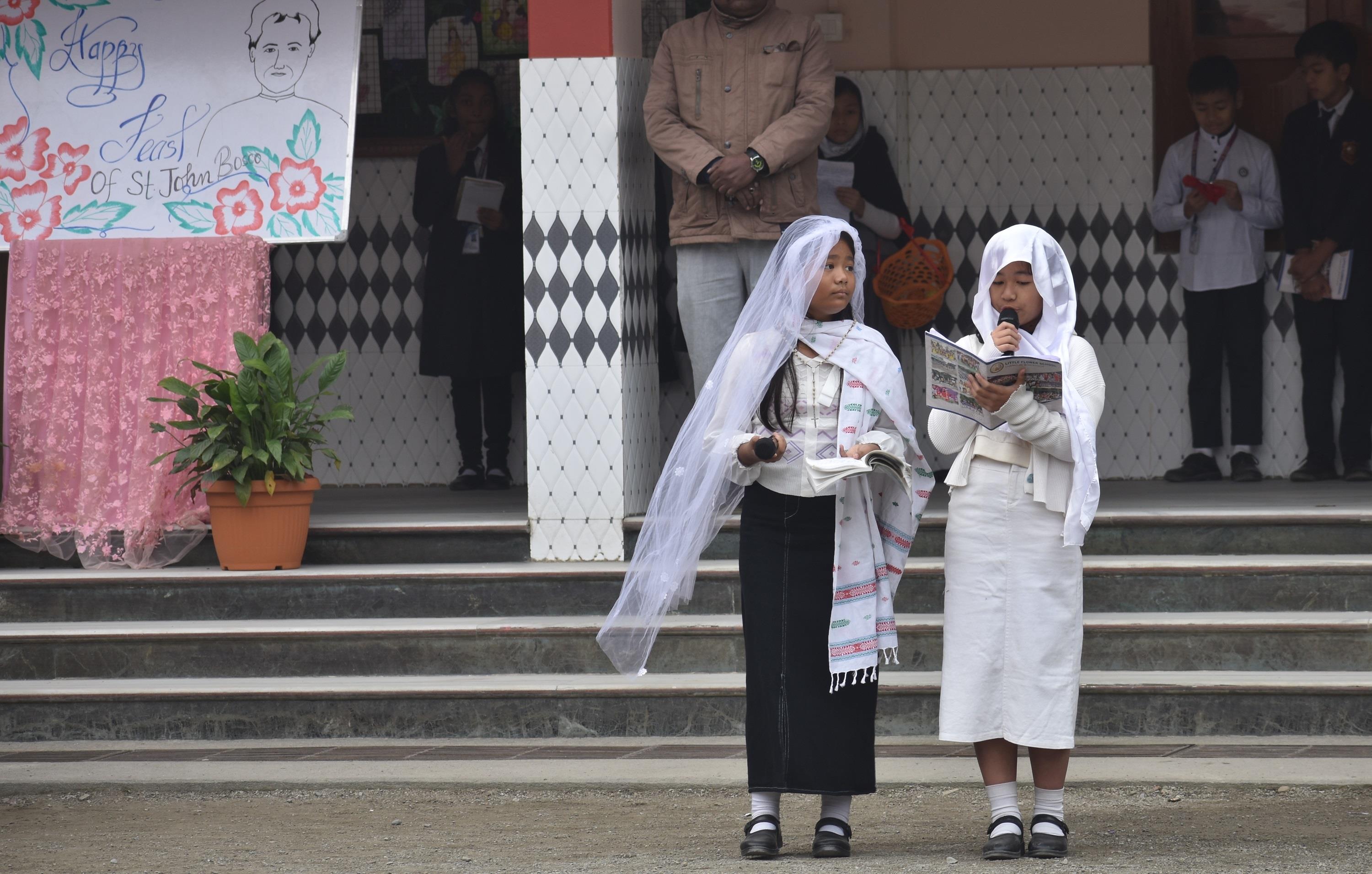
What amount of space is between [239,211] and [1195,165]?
456 centimetres

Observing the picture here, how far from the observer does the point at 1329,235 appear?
847 centimetres

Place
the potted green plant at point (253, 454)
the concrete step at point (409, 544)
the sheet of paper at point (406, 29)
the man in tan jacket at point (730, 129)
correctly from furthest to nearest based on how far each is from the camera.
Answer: the sheet of paper at point (406, 29), the concrete step at point (409, 544), the potted green plant at point (253, 454), the man in tan jacket at point (730, 129)

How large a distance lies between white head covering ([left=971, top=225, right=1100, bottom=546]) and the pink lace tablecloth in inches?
148

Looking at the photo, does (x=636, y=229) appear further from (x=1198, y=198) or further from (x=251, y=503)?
(x=1198, y=198)

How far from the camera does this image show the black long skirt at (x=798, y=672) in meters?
4.79


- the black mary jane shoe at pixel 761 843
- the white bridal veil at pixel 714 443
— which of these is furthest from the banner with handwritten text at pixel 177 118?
the black mary jane shoe at pixel 761 843

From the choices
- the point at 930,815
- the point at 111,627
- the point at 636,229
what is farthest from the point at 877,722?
the point at 111,627

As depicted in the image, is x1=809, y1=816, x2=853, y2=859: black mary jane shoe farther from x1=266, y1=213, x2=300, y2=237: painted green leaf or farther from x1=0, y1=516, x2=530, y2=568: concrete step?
x1=266, y1=213, x2=300, y2=237: painted green leaf

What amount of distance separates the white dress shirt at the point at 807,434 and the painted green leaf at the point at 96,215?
3850mm

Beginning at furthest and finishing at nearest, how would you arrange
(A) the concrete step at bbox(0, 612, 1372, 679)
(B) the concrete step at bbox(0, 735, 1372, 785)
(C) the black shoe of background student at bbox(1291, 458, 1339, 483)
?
(C) the black shoe of background student at bbox(1291, 458, 1339, 483) → (A) the concrete step at bbox(0, 612, 1372, 679) → (B) the concrete step at bbox(0, 735, 1372, 785)

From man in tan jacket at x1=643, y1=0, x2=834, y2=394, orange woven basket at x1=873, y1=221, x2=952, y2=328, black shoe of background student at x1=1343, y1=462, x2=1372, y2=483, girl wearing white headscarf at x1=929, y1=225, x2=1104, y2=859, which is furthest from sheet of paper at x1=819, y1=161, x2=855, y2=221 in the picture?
girl wearing white headscarf at x1=929, y1=225, x2=1104, y2=859

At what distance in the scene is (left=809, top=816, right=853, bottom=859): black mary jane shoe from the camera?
4746mm

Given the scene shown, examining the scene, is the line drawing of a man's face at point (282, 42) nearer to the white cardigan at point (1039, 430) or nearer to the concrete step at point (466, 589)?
the concrete step at point (466, 589)

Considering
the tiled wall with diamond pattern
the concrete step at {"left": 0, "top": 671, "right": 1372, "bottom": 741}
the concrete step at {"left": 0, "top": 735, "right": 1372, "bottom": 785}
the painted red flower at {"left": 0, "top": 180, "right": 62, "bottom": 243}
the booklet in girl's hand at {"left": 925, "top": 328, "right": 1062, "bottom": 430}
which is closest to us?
the booklet in girl's hand at {"left": 925, "top": 328, "right": 1062, "bottom": 430}
